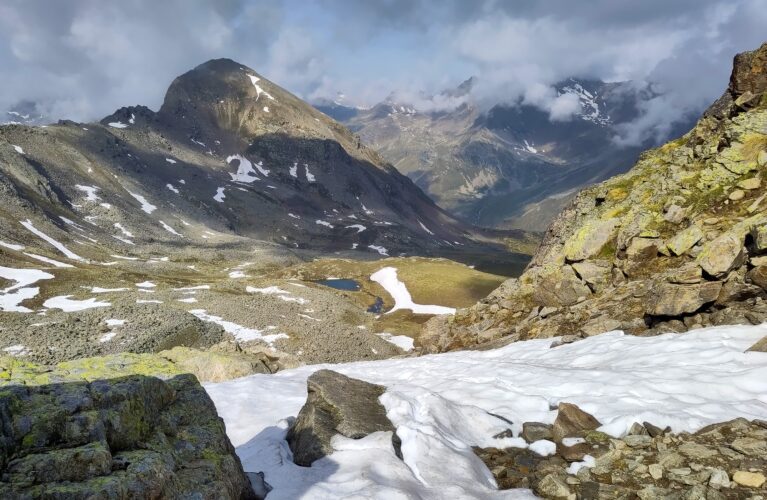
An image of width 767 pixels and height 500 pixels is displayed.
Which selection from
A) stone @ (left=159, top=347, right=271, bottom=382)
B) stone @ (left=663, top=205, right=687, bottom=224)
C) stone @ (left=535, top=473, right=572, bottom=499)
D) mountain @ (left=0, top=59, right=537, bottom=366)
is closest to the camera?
stone @ (left=535, top=473, right=572, bottom=499)

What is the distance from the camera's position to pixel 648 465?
10016mm

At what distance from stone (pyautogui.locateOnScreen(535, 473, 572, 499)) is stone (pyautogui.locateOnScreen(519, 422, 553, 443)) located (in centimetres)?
201

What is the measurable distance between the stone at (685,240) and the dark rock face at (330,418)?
1805cm

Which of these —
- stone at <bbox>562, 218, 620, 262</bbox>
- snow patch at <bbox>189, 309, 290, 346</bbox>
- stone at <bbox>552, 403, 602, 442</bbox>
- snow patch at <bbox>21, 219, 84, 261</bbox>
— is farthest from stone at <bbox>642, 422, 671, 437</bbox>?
snow patch at <bbox>21, 219, 84, 261</bbox>

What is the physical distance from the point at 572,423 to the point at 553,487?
277 centimetres

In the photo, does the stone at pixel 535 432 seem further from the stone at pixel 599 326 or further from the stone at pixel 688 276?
the stone at pixel 688 276

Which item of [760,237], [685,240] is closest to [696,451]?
[760,237]

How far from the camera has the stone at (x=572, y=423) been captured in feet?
39.1

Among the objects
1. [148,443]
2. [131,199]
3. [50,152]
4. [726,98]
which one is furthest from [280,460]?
[50,152]

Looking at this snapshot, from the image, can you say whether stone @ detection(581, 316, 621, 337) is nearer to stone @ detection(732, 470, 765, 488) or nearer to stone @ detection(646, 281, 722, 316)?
stone @ detection(646, 281, 722, 316)

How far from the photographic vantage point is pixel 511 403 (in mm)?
14289

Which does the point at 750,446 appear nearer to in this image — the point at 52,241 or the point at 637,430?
the point at 637,430

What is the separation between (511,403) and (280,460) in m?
7.13

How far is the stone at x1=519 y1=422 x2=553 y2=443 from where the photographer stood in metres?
12.1
